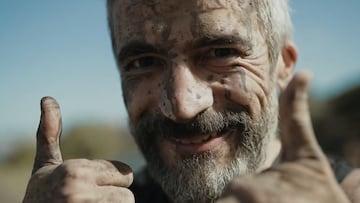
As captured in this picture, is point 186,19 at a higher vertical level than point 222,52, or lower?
higher

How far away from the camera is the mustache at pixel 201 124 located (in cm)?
235

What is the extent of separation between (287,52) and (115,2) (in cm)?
97

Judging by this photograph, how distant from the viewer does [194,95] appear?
230 cm

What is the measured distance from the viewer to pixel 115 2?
272 cm

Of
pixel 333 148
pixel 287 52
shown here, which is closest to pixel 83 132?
pixel 333 148

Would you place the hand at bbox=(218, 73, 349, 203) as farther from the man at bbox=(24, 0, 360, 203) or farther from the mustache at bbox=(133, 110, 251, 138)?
the mustache at bbox=(133, 110, 251, 138)

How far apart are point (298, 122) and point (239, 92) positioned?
3.45ft

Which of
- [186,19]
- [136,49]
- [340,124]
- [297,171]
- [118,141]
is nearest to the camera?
[297,171]

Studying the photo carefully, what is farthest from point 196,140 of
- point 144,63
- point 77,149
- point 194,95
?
point 77,149

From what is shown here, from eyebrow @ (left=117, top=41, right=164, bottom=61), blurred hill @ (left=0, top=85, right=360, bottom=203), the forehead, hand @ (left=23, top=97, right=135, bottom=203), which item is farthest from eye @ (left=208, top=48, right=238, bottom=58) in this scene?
blurred hill @ (left=0, top=85, right=360, bottom=203)

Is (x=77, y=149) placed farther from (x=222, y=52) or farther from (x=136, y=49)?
(x=222, y=52)

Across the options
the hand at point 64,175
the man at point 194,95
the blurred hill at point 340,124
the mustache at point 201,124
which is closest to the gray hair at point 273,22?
the man at point 194,95

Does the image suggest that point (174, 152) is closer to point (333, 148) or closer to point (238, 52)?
point (238, 52)

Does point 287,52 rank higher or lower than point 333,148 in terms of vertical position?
higher
